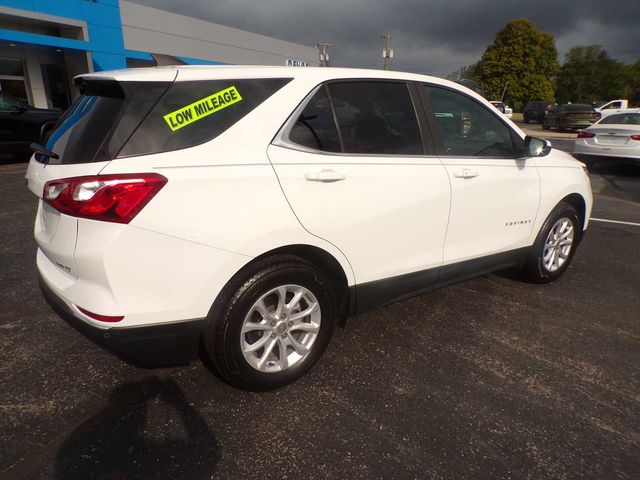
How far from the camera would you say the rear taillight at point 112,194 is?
1795 mm

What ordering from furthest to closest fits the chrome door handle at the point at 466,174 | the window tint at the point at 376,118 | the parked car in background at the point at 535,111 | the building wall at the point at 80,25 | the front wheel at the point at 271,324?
the parked car in background at the point at 535,111 < the building wall at the point at 80,25 < the chrome door handle at the point at 466,174 < the window tint at the point at 376,118 < the front wheel at the point at 271,324

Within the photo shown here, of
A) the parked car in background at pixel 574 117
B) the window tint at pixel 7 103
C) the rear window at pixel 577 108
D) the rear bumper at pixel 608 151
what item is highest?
the rear window at pixel 577 108

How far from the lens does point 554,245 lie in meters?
3.89

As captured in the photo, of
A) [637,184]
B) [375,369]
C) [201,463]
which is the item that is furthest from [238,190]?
[637,184]

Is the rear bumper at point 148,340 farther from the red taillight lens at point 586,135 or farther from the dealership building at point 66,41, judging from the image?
the dealership building at point 66,41

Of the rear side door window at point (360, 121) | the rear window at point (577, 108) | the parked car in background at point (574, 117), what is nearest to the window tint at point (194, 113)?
the rear side door window at point (360, 121)

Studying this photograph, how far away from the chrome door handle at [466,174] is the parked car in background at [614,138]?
8.89 metres

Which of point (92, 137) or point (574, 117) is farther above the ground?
point (574, 117)

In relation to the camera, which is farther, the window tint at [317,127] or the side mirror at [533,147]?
the side mirror at [533,147]

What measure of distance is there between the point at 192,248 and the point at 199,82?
0.81 m

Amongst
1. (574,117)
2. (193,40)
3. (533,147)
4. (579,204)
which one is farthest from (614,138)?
(193,40)

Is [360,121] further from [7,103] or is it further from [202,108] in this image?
[7,103]

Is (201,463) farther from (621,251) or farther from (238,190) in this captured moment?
(621,251)

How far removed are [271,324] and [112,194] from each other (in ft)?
3.33
